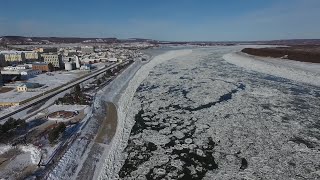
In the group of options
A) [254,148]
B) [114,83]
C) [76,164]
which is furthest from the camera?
[114,83]

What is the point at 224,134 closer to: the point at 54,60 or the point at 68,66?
the point at 68,66

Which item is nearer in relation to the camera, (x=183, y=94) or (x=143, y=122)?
(x=143, y=122)

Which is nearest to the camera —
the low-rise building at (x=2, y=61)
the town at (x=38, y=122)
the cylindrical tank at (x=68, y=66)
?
the town at (x=38, y=122)

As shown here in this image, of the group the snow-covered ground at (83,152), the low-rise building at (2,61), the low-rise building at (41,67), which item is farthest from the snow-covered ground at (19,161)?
the low-rise building at (2,61)

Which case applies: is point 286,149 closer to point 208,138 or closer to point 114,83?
point 208,138

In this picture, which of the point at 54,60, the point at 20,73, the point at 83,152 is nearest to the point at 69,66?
the point at 54,60

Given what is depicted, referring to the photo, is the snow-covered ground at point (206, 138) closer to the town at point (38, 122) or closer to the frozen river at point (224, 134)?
the frozen river at point (224, 134)

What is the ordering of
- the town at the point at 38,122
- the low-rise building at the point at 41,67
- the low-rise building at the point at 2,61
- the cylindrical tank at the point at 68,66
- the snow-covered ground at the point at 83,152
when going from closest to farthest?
the snow-covered ground at the point at 83,152, the town at the point at 38,122, the low-rise building at the point at 41,67, the cylindrical tank at the point at 68,66, the low-rise building at the point at 2,61

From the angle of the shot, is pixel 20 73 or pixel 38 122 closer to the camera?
pixel 38 122

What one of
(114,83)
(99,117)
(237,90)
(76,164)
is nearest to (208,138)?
(76,164)
